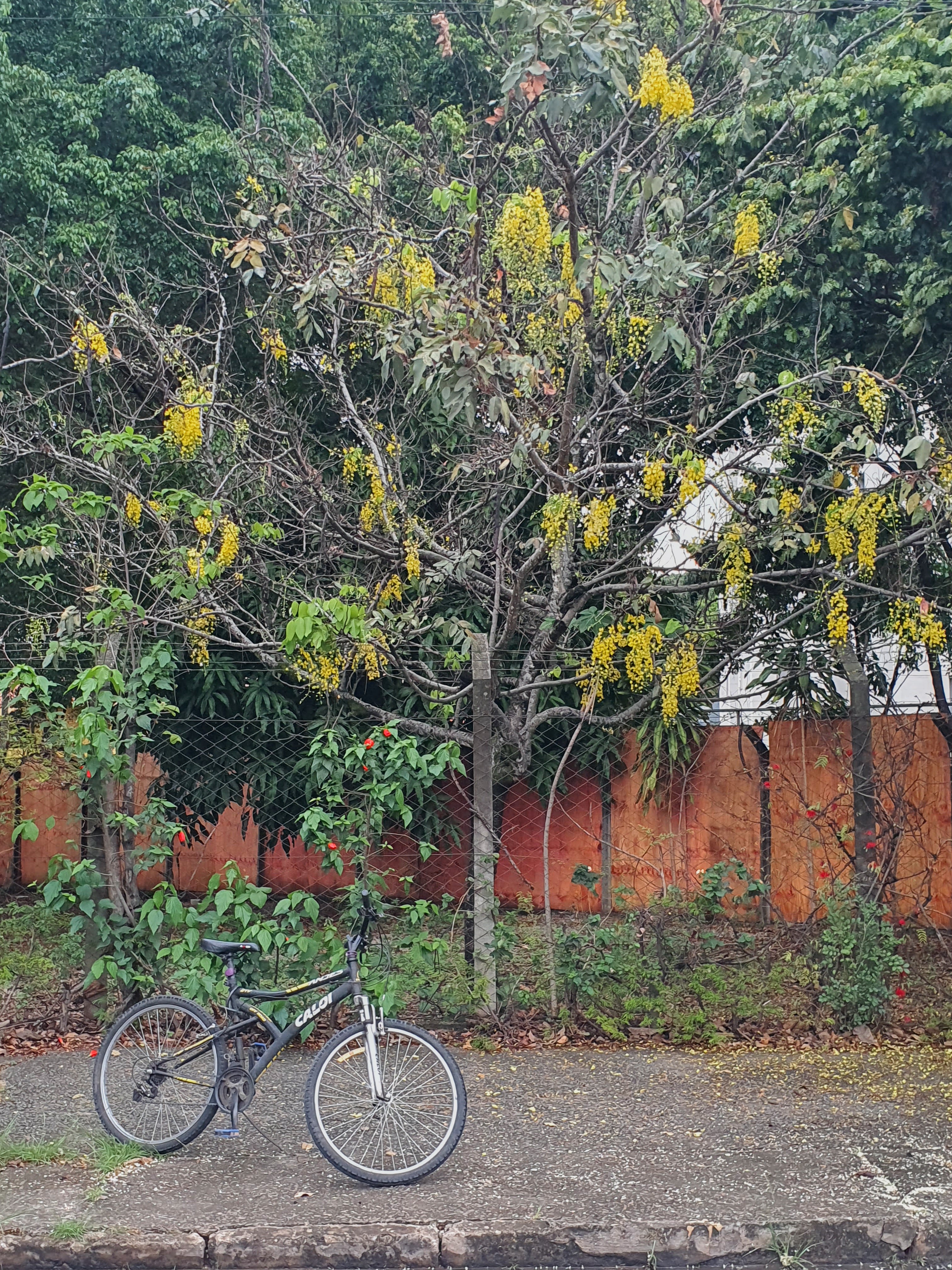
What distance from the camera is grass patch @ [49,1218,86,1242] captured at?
11.8 ft

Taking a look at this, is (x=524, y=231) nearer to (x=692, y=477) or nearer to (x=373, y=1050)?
(x=692, y=477)

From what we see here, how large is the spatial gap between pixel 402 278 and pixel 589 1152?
15.0 ft

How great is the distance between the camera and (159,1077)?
172 inches

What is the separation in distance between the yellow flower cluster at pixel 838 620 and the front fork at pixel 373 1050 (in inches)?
133

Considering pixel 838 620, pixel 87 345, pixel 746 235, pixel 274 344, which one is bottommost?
pixel 838 620

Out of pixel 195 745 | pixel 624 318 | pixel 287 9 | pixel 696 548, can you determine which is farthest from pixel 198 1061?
pixel 287 9

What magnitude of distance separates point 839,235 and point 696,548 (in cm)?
234

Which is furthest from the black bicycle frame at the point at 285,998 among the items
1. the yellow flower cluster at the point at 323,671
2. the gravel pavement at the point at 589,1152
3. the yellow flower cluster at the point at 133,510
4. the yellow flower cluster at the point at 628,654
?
the yellow flower cluster at the point at 133,510

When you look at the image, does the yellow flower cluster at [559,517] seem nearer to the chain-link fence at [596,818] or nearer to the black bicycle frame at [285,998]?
the chain-link fence at [596,818]

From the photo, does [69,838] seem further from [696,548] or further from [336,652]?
[696,548]

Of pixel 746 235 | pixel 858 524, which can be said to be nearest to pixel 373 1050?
pixel 858 524

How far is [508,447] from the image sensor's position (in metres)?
6.35

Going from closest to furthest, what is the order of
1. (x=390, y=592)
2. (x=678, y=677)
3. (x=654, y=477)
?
1. (x=654, y=477)
2. (x=678, y=677)
3. (x=390, y=592)

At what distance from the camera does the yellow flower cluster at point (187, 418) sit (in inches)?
274
